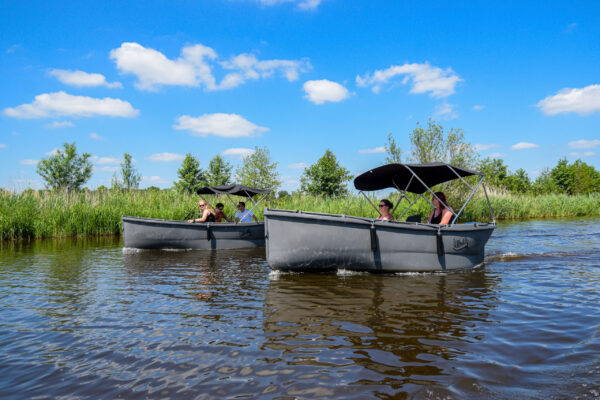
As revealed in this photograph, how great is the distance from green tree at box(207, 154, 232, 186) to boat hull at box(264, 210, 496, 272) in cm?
4384

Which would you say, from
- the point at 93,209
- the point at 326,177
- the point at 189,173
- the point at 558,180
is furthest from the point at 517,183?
the point at 93,209

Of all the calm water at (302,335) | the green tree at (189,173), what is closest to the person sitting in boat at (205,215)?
the calm water at (302,335)

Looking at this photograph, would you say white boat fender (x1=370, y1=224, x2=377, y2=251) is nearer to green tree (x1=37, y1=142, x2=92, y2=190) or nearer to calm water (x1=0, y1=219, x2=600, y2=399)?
calm water (x1=0, y1=219, x2=600, y2=399)

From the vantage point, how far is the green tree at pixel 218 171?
1984 inches

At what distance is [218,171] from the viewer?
51281mm

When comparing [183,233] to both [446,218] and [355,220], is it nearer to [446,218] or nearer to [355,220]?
[355,220]

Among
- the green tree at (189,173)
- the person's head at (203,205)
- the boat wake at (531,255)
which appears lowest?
the boat wake at (531,255)

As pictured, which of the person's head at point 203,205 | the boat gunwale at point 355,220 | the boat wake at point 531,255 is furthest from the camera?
the person's head at point 203,205

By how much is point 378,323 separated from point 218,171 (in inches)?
1914

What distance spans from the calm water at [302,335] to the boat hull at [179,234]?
13.0 ft

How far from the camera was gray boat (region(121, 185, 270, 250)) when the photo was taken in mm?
11812

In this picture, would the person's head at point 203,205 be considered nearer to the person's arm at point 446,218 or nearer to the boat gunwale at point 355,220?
the boat gunwale at point 355,220

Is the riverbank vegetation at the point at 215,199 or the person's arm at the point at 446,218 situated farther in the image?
the riverbank vegetation at the point at 215,199

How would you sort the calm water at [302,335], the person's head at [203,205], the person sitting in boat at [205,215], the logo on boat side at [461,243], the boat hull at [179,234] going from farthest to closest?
the person sitting in boat at [205,215] → the person's head at [203,205] → the boat hull at [179,234] → the logo on boat side at [461,243] → the calm water at [302,335]
